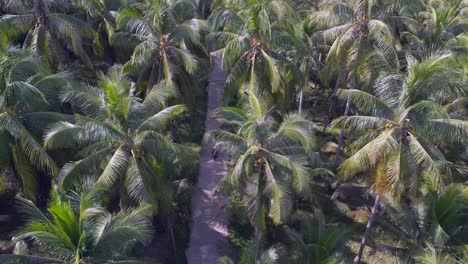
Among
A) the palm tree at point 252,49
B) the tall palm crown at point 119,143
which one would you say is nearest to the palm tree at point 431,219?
the palm tree at point 252,49

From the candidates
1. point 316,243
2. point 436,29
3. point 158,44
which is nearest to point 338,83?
point 436,29

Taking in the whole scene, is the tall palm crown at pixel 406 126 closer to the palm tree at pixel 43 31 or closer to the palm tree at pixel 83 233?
the palm tree at pixel 83 233

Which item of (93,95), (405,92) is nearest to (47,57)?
(93,95)

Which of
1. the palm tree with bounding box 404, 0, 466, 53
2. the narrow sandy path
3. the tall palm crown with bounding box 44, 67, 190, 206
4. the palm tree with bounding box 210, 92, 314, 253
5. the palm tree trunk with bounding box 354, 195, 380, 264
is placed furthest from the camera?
the palm tree with bounding box 404, 0, 466, 53

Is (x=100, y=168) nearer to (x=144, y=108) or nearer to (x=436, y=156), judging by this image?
(x=144, y=108)

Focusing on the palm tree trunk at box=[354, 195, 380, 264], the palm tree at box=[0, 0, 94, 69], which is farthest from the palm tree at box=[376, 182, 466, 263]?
the palm tree at box=[0, 0, 94, 69]

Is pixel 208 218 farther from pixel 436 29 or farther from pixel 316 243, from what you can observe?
Answer: pixel 436 29

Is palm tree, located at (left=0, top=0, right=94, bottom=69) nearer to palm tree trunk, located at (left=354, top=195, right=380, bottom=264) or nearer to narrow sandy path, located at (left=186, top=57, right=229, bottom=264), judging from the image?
narrow sandy path, located at (left=186, top=57, right=229, bottom=264)
